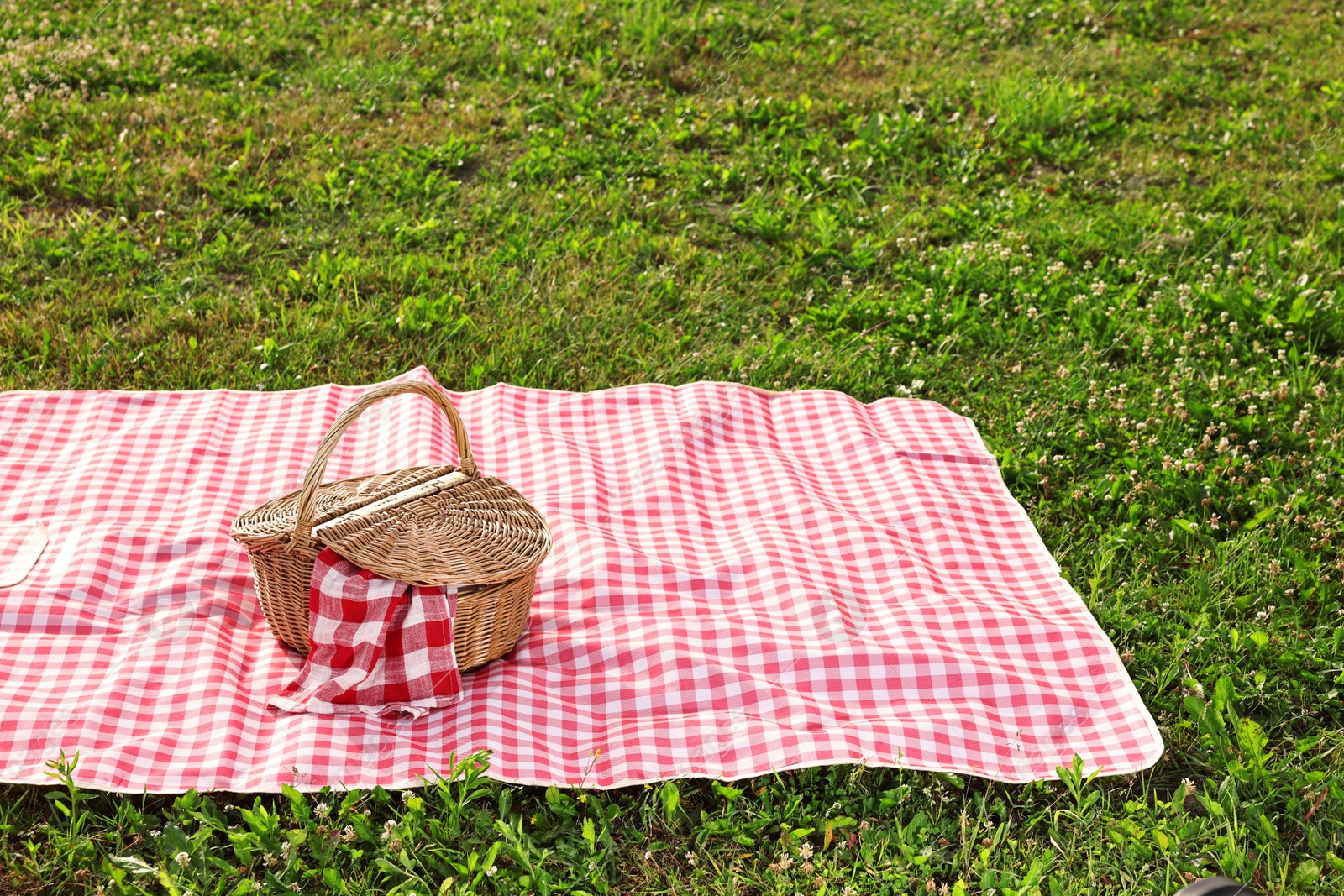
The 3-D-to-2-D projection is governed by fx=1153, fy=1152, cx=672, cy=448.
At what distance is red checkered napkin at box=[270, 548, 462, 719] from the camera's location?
3137mm

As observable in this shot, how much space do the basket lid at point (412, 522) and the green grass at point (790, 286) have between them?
60cm

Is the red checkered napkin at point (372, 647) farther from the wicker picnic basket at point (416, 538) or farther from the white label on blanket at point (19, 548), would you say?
the white label on blanket at point (19, 548)

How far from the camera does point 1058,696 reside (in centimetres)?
349

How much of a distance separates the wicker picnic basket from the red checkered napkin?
1.8 inches

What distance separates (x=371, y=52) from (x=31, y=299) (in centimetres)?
353

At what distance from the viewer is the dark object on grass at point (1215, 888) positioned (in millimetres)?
2596

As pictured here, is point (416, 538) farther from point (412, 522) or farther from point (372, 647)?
point (372, 647)

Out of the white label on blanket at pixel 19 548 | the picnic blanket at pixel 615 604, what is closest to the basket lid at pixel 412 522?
the picnic blanket at pixel 615 604

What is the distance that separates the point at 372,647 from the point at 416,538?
0.32 m

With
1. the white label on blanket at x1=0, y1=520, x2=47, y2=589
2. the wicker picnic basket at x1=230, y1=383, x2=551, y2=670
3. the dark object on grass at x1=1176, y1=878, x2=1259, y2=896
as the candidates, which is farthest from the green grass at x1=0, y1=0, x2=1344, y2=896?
the white label on blanket at x1=0, y1=520, x2=47, y2=589

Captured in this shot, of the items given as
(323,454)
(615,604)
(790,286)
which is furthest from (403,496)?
(790,286)

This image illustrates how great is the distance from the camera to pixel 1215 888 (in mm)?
2611

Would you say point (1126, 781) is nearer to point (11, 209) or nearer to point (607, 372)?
point (607, 372)

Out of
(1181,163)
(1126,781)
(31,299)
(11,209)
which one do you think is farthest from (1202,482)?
(11,209)
